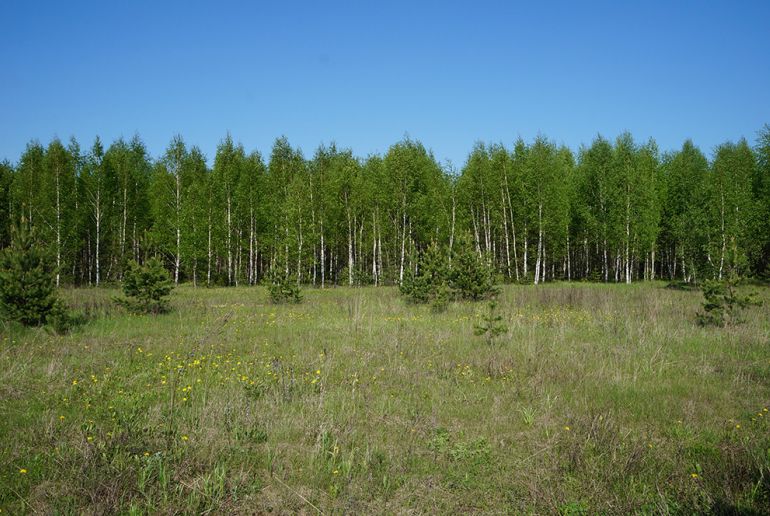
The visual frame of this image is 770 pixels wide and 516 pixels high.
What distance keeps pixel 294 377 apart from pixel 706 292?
12.1 meters

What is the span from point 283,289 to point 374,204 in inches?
645

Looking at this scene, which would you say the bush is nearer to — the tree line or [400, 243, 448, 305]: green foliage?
[400, 243, 448, 305]: green foliage

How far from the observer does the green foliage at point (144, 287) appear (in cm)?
1493

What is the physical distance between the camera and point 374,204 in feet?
112

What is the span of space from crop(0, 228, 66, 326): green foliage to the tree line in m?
18.6

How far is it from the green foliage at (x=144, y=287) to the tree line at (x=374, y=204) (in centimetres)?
1516

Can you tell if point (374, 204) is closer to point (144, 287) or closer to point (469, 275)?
point (469, 275)

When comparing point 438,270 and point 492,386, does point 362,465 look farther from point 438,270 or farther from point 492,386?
point 438,270

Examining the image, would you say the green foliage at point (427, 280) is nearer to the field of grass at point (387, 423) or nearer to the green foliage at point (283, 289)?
the green foliage at point (283, 289)

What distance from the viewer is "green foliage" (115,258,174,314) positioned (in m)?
14.9

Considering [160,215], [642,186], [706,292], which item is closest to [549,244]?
[642,186]

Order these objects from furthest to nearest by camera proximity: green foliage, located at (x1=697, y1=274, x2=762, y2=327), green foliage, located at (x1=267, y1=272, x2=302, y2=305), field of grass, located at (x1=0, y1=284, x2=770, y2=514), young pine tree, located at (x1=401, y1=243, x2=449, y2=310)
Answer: green foliage, located at (x1=267, y1=272, x2=302, y2=305) < young pine tree, located at (x1=401, y1=243, x2=449, y2=310) < green foliage, located at (x1=697, y1=274, x2=762, y2=327) < field of grass, located at (x1=0, y1=284, x2=770, y2=514)

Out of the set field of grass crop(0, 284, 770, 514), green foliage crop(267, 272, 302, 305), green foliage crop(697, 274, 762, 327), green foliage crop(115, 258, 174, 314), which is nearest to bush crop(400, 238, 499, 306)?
green foliage crop(267, 272, 302, 305)

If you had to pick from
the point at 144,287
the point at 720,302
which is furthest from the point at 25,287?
the point at 720,302
